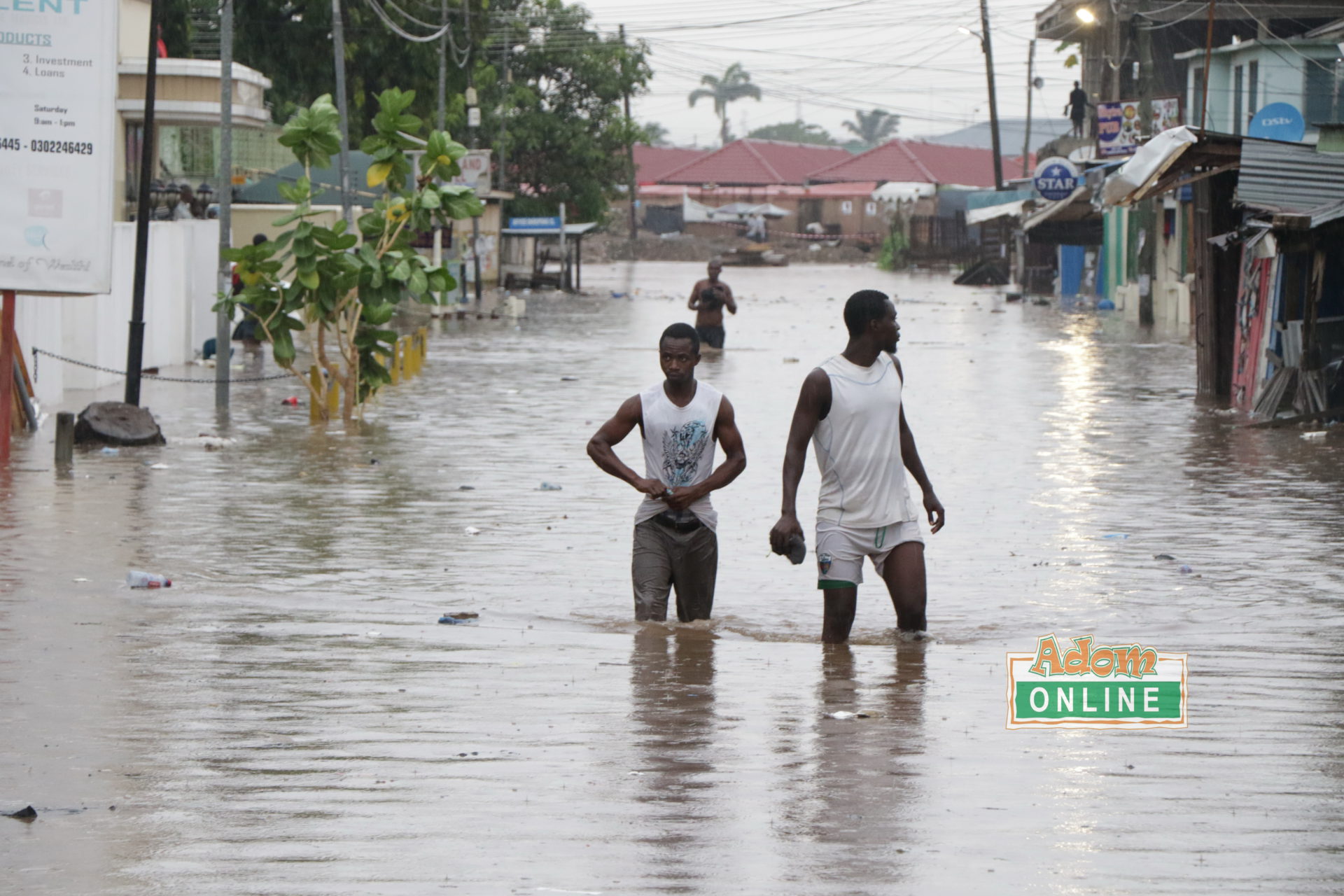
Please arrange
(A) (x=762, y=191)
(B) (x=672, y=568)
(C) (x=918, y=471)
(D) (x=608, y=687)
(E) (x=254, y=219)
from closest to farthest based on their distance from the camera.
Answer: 1. (D) (x=608, y=687)
2. (C) (x=918, y=471)
3. (B) (x=672, y=568)
4. (E) (x=254, y=219)
5. (A) (x=762, y=191)

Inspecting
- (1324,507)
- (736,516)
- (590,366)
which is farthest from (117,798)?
(590,366)

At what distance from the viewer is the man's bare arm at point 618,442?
26.4 ft

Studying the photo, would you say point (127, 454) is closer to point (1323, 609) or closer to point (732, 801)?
point (1323, 609)

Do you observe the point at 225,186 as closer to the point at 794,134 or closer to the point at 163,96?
the point at 163,96

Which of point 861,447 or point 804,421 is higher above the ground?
point 804,421

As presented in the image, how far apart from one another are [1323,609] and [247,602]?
5.30 metres

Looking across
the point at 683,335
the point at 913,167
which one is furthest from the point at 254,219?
the point at 913,167

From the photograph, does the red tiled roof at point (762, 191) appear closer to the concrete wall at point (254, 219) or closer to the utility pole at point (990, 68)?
the utility pole at point (990, 68)

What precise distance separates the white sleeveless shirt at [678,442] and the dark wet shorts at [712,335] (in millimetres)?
19326

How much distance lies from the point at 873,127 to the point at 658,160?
8155 cm

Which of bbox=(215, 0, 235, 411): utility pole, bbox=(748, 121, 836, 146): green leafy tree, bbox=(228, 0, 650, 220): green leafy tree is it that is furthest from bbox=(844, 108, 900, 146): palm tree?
bbox=(215, 0, 235, 411): utility pole

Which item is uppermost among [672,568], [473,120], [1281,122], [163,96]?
[473,120]

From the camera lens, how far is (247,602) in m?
9.11

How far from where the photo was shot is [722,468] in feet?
26.5
